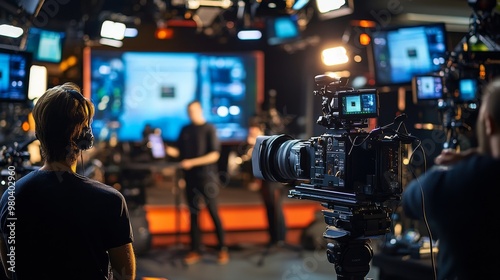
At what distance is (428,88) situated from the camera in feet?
13.2

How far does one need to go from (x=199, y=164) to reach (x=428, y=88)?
2.41m

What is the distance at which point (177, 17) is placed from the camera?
6.29 metres

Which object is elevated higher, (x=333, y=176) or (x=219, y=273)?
(x=333, y=176)

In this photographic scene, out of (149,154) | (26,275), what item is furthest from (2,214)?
(149,154)

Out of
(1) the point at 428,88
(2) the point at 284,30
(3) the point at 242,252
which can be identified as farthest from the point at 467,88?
(2) the point at 284,30

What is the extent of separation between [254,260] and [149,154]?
4.90ft

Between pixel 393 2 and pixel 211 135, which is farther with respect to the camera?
pixel 393 2

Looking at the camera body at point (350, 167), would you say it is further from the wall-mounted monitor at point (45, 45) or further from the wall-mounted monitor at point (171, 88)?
the wall-mounted monitor at point (171, 88)

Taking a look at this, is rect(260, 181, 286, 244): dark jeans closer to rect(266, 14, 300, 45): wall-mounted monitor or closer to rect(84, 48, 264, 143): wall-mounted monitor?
rect(266, 14, 300, 45): wall-mounted monitor

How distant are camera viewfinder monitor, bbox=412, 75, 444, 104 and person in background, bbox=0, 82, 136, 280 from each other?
2.65m

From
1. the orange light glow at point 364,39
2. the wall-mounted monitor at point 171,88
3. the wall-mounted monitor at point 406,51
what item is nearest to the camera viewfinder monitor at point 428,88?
the wall-mounted monitor at point 406,51

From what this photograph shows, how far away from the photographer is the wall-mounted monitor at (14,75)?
3355 mm

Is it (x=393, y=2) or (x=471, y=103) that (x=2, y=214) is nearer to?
(x=471, y=103)

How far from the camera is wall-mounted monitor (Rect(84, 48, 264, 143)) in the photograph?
836 centimetres
